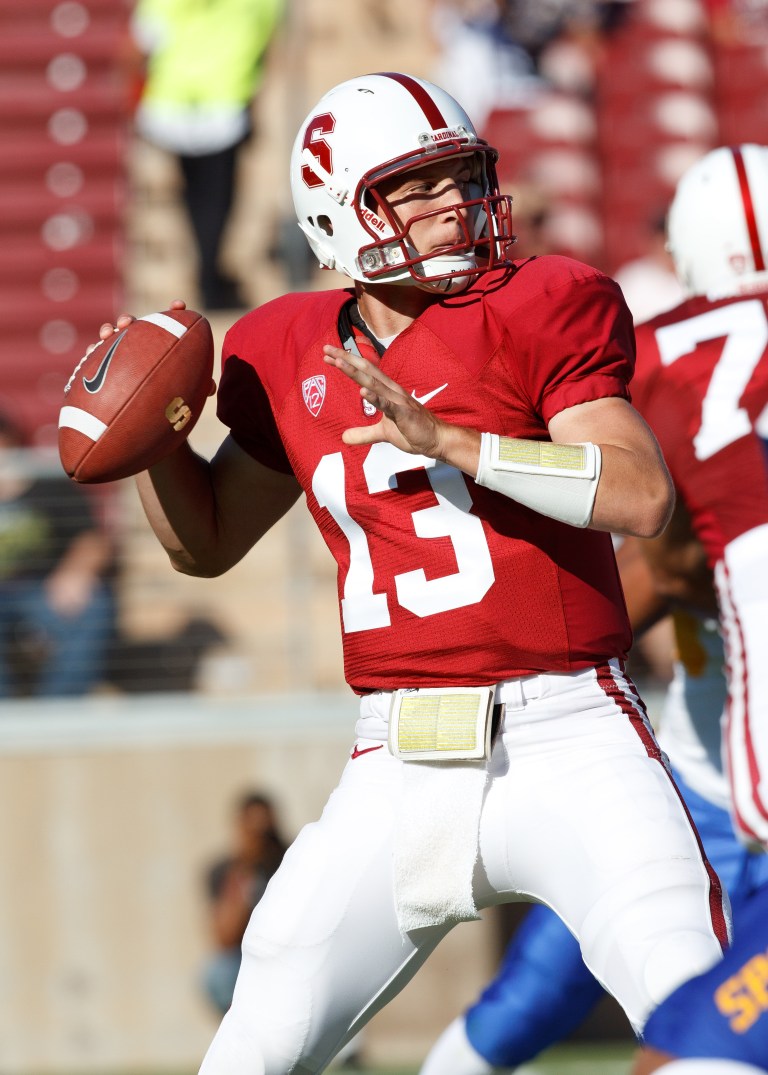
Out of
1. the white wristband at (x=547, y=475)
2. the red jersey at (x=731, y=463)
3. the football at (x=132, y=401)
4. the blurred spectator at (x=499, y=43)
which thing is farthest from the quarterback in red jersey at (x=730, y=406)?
the blurred spectator at (x=499, y=43)

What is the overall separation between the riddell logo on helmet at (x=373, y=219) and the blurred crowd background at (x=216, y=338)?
3.19 metres

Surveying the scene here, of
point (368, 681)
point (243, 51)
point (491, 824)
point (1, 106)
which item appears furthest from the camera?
point (1, 106)

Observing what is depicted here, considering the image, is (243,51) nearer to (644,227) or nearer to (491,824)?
(644,227)

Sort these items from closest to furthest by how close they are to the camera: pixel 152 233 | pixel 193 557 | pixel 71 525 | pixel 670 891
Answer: pixel 670 891 → pixel 193 557 → pixel 71 525 → pixel 152 233

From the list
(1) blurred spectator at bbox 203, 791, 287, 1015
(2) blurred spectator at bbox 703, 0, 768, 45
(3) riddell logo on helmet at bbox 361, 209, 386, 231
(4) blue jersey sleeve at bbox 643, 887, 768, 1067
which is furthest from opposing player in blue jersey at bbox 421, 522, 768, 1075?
(2) blurred spectator at bbox 703, 0, 768, 45

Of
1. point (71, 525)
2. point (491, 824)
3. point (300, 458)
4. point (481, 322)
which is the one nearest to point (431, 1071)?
point (491, 824)

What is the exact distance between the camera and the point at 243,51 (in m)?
7.97

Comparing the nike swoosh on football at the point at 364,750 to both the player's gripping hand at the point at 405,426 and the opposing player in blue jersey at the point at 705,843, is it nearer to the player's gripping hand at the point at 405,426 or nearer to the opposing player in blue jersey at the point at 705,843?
the player's gripping hand at the point at 405,426

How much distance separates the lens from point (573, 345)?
2469mm

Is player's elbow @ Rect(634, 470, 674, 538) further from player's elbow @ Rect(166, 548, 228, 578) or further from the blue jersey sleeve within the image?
player's elbow @ Rect(166, 548, 228, 578)

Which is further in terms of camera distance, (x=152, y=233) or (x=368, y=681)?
(x=152, y=233)

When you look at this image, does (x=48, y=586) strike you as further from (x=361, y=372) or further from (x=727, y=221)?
(x=361, y=372)

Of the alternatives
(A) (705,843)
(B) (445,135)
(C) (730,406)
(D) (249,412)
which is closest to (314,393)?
(D) (249,412)

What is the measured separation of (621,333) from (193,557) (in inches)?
37.3
